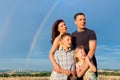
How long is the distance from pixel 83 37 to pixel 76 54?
16.6 inches

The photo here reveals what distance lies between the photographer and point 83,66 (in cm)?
817

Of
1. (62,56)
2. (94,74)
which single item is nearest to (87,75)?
(94,74)

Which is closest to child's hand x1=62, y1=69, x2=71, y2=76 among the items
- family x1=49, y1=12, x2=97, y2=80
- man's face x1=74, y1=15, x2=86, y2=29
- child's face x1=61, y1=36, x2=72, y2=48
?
family x1=49, y1=12, x2=97, y2=80

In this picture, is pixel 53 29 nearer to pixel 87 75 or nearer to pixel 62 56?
pixel 62 56

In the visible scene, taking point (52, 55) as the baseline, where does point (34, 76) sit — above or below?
below

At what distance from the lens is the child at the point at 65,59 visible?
8305mm

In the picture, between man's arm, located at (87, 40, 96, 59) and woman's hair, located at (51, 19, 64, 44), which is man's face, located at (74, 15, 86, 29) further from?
woman's hair, located at (51, 19, 64, 44)

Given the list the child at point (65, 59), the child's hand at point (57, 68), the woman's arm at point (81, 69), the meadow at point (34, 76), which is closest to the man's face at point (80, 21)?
the child at point (65, 59)

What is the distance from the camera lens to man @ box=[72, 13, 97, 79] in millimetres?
8273

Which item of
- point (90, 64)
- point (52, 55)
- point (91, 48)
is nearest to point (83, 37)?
point (91, 48)

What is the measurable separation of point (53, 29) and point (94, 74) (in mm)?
1429

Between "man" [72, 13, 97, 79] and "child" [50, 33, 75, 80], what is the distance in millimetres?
203

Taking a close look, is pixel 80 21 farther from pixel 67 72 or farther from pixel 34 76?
pixel 34 76

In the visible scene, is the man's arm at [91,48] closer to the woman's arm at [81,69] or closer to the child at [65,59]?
the woman's arm at [81,69]
